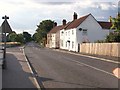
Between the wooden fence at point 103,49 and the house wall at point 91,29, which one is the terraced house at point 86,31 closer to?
the house wall at point 91,29

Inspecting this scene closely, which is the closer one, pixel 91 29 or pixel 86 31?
pixel 86 31

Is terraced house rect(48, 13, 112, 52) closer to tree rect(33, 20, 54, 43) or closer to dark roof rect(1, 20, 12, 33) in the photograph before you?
dark roof rect(1, 20, 12, 33)

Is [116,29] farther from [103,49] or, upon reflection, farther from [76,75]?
[76,75]

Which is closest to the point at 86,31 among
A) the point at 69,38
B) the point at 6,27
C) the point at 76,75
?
the point at 69,38

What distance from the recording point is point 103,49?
47.5 m

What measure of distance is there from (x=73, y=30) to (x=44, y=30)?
258ft

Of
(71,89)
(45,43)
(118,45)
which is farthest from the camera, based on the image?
(45,43)

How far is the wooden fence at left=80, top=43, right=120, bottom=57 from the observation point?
41.5m

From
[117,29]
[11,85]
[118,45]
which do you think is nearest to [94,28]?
[117,29]

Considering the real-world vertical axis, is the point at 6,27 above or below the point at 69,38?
above

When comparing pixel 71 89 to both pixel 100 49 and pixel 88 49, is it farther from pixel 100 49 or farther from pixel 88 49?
pixel 88 49

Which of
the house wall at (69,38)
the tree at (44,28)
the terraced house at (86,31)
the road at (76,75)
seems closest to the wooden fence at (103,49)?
the terraced house at (86,31)

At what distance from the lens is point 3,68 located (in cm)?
1998

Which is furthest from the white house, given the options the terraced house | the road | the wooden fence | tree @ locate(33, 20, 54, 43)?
tree @ locate(33, 20, 54, 43)
